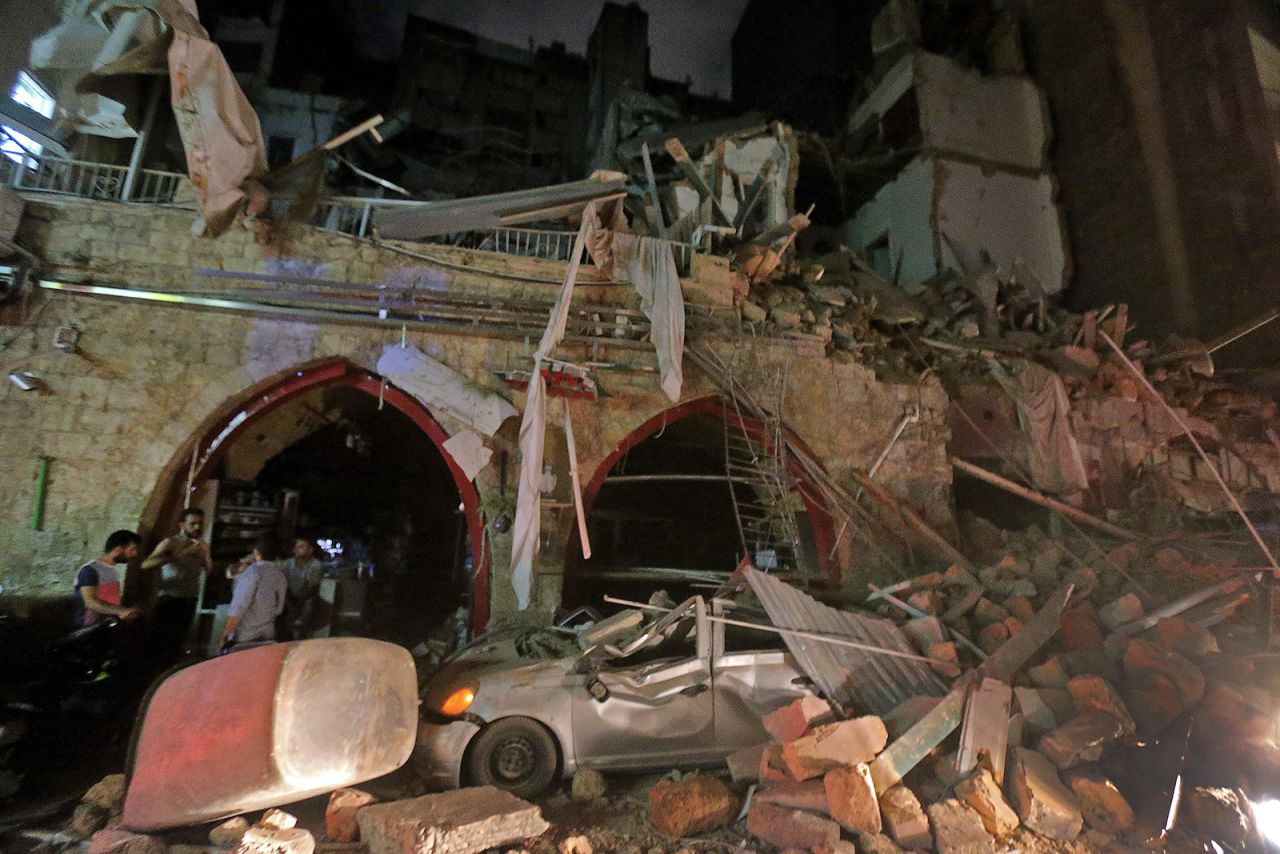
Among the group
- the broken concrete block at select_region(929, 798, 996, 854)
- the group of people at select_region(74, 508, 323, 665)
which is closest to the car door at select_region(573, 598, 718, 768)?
the broken concrete block at select_region(929, 798, 996, 854)

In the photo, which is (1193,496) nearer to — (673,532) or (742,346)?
(742,346)

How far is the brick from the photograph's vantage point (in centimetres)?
462

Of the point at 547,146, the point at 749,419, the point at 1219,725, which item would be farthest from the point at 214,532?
the point at 547,146

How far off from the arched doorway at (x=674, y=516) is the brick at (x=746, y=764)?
3.87 meters

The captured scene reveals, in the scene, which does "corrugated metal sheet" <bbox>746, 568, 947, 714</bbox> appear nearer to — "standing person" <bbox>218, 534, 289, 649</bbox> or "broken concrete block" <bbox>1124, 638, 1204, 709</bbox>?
"broken concrete block" <bbox>1124, 638, 1204, 709</bbox>

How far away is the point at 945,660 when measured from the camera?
17.4 feet

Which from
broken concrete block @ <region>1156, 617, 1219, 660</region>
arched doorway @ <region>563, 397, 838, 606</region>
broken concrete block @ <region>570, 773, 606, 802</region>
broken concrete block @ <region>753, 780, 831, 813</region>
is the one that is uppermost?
arched doorway @ <region>563, 397, 838, 606</region>

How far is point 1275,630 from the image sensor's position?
5.47 metres

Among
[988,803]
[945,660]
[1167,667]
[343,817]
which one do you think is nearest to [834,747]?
[988,803]

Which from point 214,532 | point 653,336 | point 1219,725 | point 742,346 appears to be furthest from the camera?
point 214,532

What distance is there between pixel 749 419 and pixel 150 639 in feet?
24.1

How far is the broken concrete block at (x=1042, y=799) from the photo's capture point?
411 cm

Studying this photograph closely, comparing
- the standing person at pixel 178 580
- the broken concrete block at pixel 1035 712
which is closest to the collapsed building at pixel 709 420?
the broken concrete block at pixel 1035 712

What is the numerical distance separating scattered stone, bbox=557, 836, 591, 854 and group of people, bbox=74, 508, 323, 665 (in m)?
3.14
